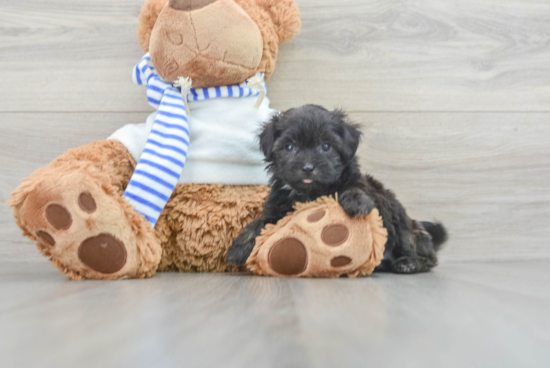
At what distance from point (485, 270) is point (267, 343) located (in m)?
1.11

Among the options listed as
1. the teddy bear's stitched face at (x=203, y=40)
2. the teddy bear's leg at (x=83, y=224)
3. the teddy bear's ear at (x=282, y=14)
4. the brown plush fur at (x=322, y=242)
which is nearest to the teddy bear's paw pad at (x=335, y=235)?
Result: the brown plush fur at (x=322, y=242)

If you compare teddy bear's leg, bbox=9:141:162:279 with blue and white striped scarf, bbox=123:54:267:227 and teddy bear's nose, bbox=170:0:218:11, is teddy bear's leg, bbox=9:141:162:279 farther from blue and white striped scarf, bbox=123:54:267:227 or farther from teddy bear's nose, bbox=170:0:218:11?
teddy bear's nose, bbox=170:0:218:11

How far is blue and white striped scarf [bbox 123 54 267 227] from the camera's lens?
3.90ft

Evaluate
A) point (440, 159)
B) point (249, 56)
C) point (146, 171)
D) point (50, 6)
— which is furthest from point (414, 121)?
point (50, 6)

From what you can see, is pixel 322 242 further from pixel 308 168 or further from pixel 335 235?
pixel 308 168

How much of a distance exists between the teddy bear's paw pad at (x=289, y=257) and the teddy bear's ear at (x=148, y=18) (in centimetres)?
85

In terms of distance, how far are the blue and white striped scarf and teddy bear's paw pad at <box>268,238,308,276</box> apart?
14.8 inches

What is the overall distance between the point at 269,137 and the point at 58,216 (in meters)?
0.59

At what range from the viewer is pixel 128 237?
1.06 metres

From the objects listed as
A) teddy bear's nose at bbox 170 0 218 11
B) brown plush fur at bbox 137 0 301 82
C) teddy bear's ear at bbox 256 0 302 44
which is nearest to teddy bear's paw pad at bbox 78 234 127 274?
brown plush fur at bbox 137 0 301 82

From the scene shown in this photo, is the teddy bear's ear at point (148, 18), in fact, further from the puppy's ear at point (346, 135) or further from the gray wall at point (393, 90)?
the puppy's ear at point (346, 135)

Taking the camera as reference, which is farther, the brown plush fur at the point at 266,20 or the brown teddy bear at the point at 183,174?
the brown plush fur at the point at 266,20

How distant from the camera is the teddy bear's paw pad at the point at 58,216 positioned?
3.28ft

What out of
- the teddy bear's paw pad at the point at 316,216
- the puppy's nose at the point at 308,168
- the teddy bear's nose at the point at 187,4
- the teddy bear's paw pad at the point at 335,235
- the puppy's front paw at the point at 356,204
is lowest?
the teddy bear's paw pad at the point at 335,235
